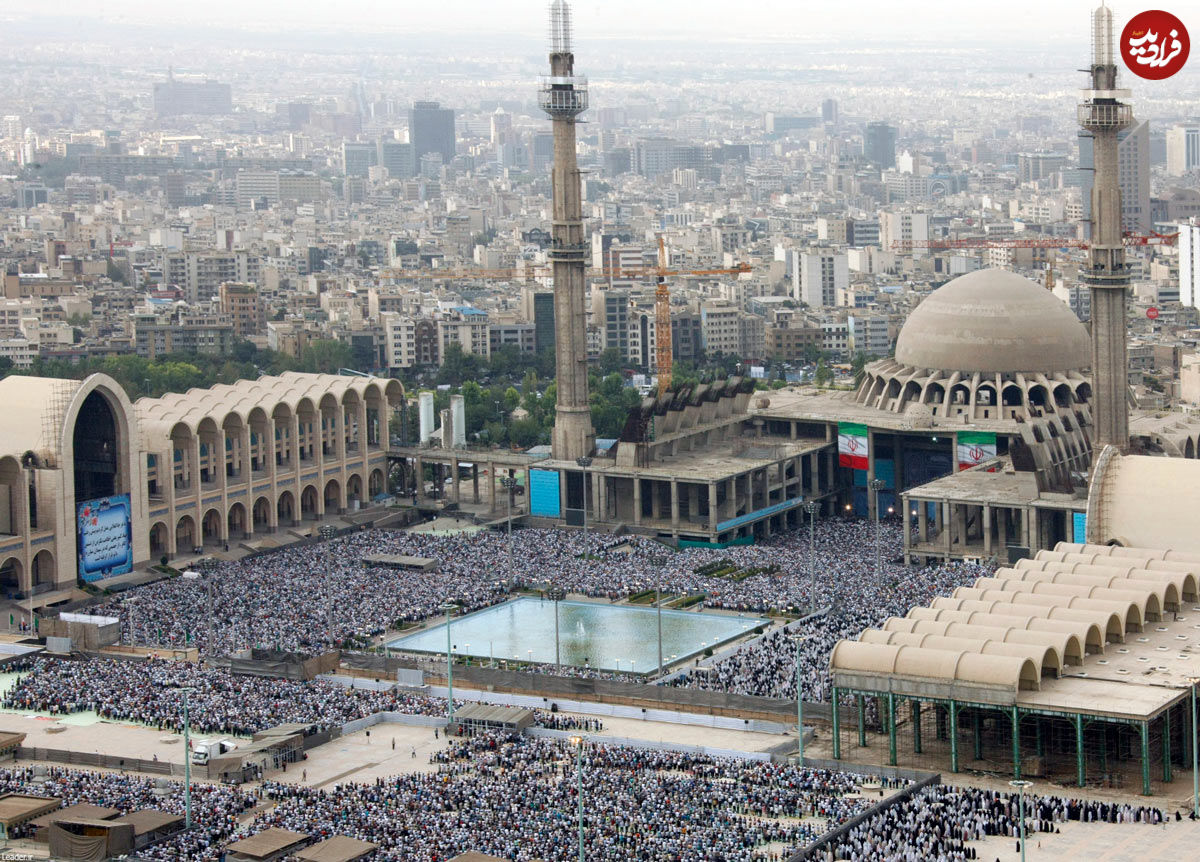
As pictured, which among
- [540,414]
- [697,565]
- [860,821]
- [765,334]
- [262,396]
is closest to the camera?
[860,821]

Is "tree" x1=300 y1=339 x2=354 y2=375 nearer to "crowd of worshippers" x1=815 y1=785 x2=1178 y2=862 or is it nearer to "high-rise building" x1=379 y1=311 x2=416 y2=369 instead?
"high-rise building" x1=379 y1=311 x2=416 y2=369

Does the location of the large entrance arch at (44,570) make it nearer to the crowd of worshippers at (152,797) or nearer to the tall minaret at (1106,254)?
the crowd of worshippers at (152,797)

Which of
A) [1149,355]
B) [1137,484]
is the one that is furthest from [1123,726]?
[1149,355]

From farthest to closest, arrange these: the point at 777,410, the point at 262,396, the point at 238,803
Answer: the point at 777,410
the point at 262,396
the point at 238,803

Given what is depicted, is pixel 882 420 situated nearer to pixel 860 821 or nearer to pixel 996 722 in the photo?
pixel 996 722

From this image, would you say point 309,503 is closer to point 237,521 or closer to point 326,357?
point 237,521

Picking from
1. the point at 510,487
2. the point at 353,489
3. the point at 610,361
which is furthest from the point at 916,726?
the point at 610,361

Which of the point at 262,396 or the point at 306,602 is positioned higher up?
the point at 262,396
